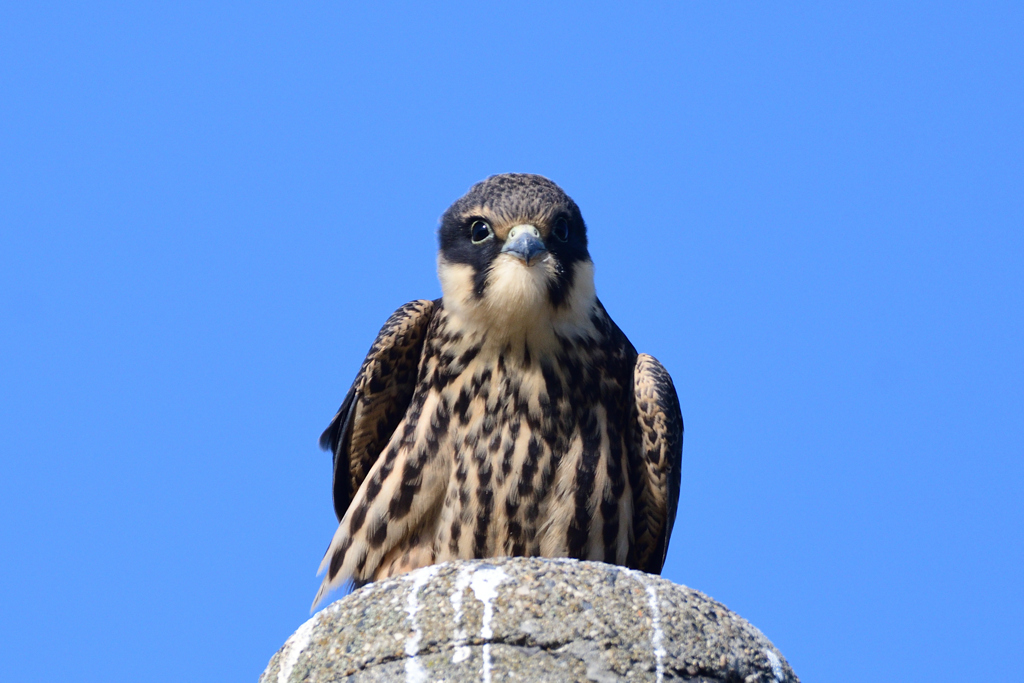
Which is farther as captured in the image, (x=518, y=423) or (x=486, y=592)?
(x=518, y=423)

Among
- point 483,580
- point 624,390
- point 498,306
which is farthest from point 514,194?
point 483,580

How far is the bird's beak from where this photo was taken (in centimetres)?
541

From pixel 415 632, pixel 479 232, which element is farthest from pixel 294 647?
pixel 479 232

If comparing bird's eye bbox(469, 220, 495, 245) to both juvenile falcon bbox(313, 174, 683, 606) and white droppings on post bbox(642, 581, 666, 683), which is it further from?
white droppings on post bbox(642, 581, 666, 683)

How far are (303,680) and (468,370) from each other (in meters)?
2.16

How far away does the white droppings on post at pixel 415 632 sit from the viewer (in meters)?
3.61

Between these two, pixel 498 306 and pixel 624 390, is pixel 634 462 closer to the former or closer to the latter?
pixel 624 390

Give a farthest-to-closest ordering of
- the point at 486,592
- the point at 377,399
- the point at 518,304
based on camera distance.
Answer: the point at 377,399, the point at 518,304, the point at 486,592

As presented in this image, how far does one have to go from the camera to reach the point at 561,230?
5711 mm

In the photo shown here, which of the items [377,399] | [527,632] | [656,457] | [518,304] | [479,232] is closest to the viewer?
[527,632]

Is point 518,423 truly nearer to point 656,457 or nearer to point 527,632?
point 656,457

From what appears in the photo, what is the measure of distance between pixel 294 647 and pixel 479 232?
2.38 metres

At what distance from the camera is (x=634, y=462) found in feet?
19.3

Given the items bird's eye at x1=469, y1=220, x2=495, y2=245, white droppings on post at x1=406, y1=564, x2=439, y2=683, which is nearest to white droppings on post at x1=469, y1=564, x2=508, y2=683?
white droppings on post at x1=406, y1=564, x2=439, y2=683
